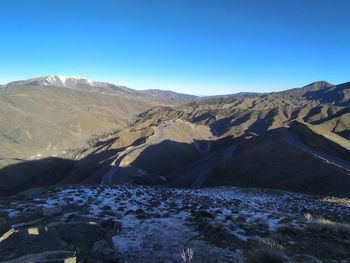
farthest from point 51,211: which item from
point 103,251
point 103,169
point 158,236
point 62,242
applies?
point 103,169

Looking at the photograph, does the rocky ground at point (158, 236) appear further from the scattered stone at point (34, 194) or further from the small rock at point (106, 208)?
the scattered stone at point (34, 194)

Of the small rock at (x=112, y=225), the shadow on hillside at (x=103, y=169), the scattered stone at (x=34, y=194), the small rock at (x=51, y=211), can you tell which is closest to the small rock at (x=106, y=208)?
the small rock at (x=51, y=211)

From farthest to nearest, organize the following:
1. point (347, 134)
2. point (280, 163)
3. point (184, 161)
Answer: point (347, 134)
point (184, 161)
point (280, 163)

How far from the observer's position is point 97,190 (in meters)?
21.5

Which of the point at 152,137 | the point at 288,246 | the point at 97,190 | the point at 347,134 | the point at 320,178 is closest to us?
the point at 288,246

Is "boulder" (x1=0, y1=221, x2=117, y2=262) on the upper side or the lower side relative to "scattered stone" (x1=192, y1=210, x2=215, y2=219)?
upper

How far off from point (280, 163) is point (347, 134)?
417 feet

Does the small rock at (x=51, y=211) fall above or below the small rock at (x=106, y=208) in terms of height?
above

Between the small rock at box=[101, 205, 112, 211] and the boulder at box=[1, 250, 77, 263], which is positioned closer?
the boulder at box=[1, 250, 77, 263]

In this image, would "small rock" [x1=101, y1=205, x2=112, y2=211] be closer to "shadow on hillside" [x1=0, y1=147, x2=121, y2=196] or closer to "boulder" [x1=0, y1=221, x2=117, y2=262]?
"boulder" [x1=0, y1=221, x2=117, y2=262]

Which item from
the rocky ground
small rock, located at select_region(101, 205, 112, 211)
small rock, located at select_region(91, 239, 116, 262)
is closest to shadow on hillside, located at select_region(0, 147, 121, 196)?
small rock, located at select_region(101, 205, 112, 211)

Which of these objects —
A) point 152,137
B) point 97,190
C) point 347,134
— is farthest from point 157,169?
point 347,134

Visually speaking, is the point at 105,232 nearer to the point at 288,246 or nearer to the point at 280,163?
the point at 288,246

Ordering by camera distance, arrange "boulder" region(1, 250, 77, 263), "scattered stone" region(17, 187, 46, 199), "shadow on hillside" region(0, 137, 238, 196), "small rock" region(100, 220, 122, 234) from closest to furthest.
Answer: "boulder" region(1, 250, 77, 263)
"small rock" region(100, 220, 122, 234)
"scattered stone" region(17, 187, 46, 199)
"shadow on hillside" region(0, 137, 238, 196)
